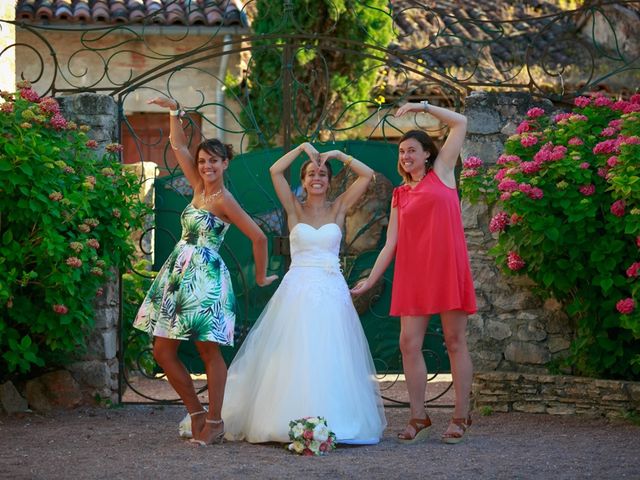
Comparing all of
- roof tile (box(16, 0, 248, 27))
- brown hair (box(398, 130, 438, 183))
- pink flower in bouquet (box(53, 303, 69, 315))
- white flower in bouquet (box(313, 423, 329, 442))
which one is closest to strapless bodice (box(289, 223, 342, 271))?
brown hair (box(398, 130, 438, 183))

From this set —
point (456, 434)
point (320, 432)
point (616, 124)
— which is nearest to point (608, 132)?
point (616, 124)

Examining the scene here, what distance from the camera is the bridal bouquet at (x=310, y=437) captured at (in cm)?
542

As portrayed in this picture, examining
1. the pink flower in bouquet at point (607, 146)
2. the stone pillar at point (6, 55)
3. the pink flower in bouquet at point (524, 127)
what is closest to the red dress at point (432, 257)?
the pink flower in bouquet at point (607, 146)

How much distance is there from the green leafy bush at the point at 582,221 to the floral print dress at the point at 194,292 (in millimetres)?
1911

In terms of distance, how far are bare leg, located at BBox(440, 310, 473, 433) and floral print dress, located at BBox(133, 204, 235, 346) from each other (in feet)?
3.83

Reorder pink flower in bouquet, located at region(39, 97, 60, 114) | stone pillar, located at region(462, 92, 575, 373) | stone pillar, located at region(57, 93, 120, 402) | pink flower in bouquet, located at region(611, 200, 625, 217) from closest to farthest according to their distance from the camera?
pink flower in bouquet, located at region(611, 200, 625, 217), pink flower in bouquet, located at region(39, 97, 60, 114), stone pillar, located at region(462, 92, 575, 373), stone pillar, located at region(57, 93, 120, 402)

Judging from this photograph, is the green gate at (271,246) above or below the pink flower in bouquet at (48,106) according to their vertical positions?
below

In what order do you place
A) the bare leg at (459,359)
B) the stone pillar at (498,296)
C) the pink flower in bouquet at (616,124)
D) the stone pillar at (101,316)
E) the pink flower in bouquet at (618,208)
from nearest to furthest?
1. the bare leg at (459,359)
2. the pink flower in bouquet at (618,208)
3. the pink flower in bouquet at (616,124)
4. the stone pillar at (498,296)
5. the stone pillar at (101,316)

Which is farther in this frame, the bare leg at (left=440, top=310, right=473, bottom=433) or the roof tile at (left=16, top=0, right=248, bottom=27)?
the roof tile at (left=16, top=0, right=248, bottom=27)

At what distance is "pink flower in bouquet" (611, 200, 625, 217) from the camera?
6378 mm

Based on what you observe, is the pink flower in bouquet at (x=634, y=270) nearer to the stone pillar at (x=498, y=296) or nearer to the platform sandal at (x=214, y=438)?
the stone pillar at (x=498, y=296)

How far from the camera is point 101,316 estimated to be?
729 centimetres

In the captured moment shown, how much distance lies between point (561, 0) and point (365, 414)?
1152 cm

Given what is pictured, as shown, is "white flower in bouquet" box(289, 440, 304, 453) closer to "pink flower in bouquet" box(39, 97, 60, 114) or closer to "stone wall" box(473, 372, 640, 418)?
"stone wall" box(473, 372, 640, 418)
